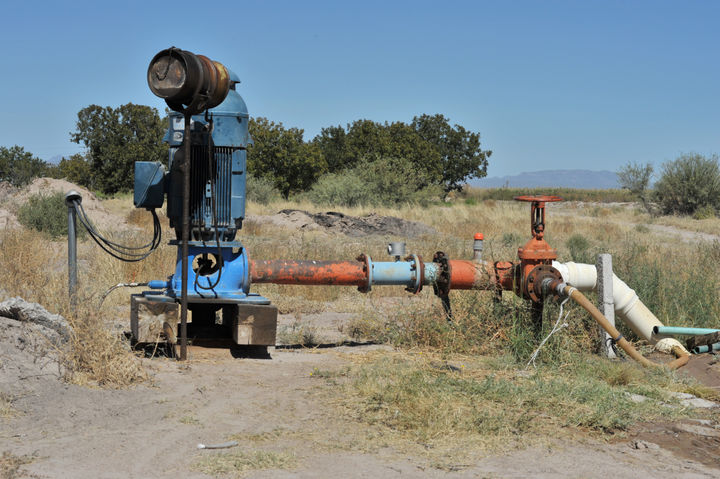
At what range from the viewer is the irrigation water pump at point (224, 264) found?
616cm

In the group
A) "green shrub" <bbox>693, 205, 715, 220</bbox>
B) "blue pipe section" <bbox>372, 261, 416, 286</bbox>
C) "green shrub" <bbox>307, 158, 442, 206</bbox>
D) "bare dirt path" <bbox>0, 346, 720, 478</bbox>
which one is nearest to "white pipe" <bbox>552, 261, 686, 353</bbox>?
"blue pipe section" <bbox>372, 261, 416, 286</bbox>

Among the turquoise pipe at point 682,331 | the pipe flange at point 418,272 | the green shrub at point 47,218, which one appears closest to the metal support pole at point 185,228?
the pipe flange at point 418,272

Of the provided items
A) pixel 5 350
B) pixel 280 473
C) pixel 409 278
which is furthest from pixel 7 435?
pixel 409 278

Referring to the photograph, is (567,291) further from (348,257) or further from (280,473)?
(348,257)

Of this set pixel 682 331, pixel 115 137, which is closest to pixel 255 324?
pixel 682 331

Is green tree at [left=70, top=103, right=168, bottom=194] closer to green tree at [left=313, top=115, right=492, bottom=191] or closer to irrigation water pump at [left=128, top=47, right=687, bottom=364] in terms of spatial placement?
green tree at [left=313, top=115, right=492, bottom=191]

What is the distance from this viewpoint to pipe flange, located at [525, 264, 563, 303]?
666 cm

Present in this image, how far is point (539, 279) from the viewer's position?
6.69m

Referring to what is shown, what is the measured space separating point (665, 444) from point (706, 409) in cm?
101

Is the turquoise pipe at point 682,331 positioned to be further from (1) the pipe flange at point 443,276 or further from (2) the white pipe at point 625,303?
(1) the pipe flange at point 443,276

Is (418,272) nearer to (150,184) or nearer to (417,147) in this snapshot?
(150,184)

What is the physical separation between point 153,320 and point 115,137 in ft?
128

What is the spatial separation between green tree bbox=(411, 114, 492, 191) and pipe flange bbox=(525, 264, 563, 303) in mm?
51333

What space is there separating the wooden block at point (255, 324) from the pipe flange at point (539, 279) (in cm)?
226
